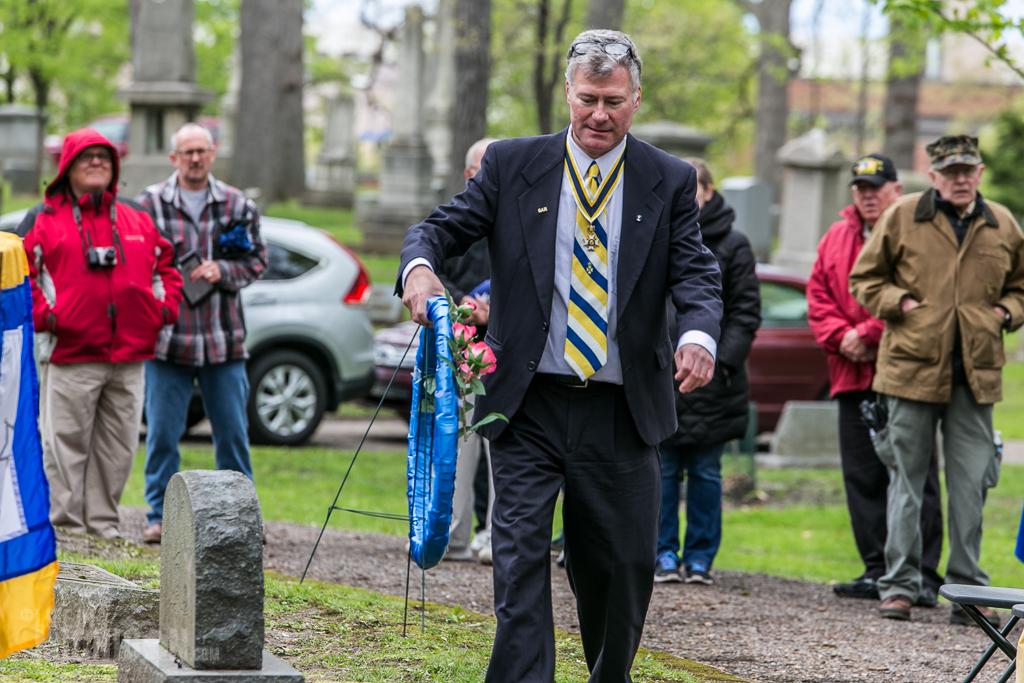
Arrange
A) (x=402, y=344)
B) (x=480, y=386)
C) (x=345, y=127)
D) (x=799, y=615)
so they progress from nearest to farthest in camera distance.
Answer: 1. (x=480, y=386)
2. (x=799, y=615)
3. (x=402, y=344)
4. (x=345, y=127)

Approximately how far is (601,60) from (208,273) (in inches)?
144

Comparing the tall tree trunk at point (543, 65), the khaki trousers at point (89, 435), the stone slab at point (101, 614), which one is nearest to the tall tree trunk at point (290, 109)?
the tall tree trunk at point (543, 65)

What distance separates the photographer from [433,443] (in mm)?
4043

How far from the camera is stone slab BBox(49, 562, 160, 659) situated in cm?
464

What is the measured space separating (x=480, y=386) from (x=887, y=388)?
3105mm

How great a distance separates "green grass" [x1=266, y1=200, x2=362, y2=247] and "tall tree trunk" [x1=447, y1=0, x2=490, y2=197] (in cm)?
1070

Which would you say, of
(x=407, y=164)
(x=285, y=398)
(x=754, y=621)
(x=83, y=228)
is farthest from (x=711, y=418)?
(x=407, y=164)

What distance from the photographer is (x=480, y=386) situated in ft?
12.6

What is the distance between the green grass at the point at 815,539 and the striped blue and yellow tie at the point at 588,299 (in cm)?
445

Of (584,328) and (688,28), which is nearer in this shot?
(584,328)

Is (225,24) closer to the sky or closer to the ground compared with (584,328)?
closer to the sky

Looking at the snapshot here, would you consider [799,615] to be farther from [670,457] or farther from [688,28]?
[688,28]

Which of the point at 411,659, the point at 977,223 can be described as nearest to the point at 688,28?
the point at 977,223

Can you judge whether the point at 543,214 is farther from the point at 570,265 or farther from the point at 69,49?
the point at 69,49
